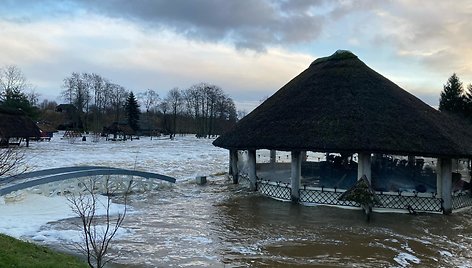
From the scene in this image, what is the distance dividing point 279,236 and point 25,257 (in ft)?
24.7

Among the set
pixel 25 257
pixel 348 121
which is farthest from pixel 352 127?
pixel 25 257

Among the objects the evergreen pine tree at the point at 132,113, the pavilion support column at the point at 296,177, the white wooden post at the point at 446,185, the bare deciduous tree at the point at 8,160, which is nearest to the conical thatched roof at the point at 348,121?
the white wooden post at the point at 446,185

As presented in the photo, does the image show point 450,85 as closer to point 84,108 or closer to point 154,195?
point 154,195

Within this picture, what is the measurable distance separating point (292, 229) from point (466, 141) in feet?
33.1

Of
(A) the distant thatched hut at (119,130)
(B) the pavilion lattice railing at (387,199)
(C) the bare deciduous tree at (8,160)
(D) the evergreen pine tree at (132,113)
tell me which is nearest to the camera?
(C) the bare deciduous tree at (8,160)

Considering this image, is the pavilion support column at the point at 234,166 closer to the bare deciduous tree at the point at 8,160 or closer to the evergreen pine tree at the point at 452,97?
the bare deciduous tree at the point at 8,160

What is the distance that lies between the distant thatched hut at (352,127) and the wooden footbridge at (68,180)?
4.59 m

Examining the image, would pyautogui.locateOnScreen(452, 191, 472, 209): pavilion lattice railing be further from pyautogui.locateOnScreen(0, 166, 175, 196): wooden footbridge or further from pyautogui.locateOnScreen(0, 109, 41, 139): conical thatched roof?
pyautogui.locateOnScreen(0, 109, 41, 139): conical thatched roof

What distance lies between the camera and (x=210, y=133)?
101500 mm

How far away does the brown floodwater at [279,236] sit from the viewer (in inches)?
409

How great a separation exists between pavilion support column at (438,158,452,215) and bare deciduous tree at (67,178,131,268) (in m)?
12.9

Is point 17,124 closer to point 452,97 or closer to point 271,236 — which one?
point 271,236

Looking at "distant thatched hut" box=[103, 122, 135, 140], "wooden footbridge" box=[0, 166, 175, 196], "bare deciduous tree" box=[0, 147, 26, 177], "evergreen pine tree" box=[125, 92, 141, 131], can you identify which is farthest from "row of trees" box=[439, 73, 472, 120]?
"evergreen pine tree" box=[125, 92, 141, 131]

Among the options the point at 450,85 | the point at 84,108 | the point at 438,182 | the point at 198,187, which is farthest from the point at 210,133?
the point at 438,182
